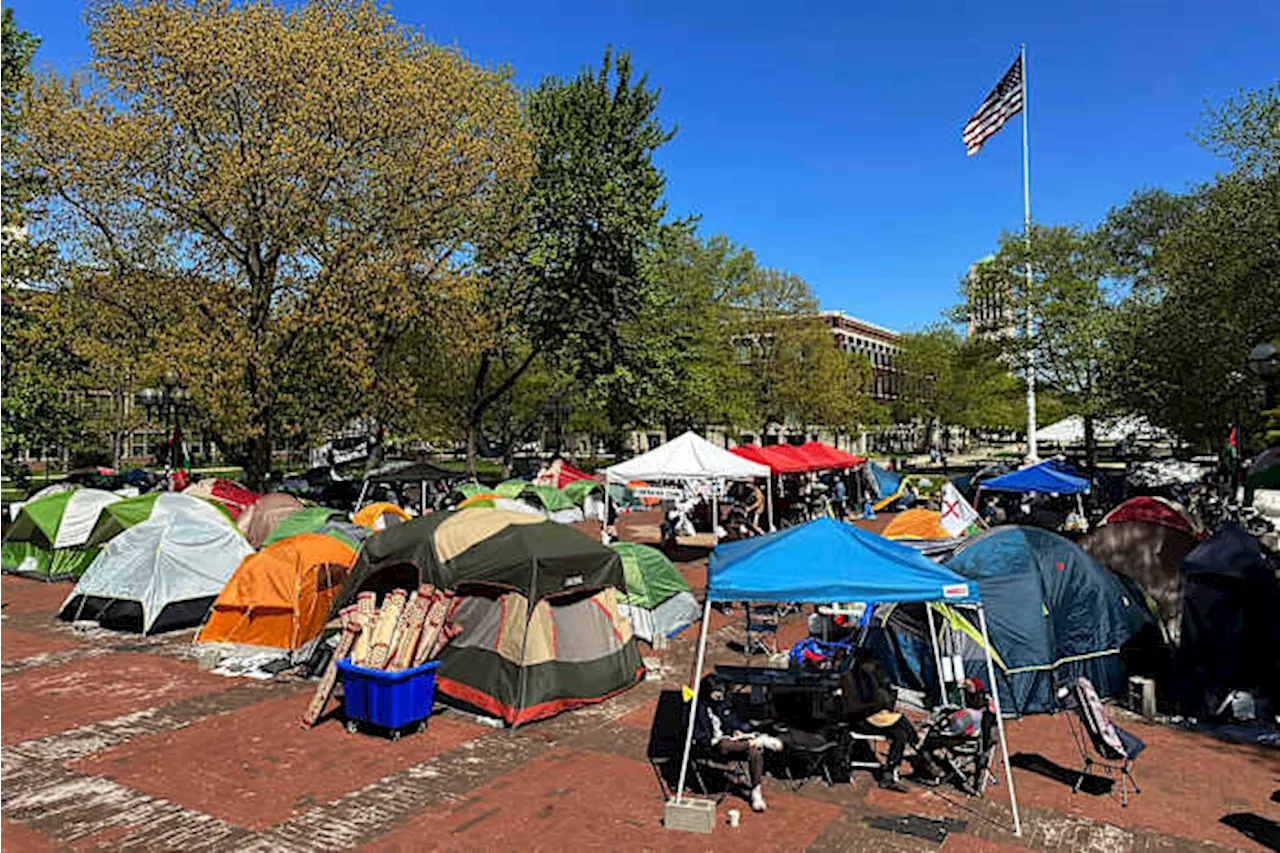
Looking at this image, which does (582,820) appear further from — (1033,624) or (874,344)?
(874,344)

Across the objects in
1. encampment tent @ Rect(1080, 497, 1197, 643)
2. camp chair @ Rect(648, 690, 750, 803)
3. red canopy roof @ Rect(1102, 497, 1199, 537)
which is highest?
red canopy roof @ Rect(1102, 497, 1199, 537)

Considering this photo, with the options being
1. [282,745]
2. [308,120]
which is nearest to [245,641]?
[282,745]

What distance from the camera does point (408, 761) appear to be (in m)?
9.20

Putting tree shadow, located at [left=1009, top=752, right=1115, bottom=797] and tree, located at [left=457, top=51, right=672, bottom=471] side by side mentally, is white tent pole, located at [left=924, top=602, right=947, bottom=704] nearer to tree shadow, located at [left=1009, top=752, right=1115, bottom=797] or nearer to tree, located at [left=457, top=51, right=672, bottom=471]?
tree shadow, located at [left=1009, top=752, right=1115, bottom=797]

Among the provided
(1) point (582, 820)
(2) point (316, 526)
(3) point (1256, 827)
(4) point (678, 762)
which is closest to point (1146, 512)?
(3) point (1256, 827)

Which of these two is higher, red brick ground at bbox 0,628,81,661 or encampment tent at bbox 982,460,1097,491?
encampment tent at bbox 982,460,1097,491

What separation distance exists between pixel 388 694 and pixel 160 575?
802 cm

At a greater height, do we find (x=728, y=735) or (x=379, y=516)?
(x=379, y=516)

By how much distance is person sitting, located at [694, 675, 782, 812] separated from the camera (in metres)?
7.82

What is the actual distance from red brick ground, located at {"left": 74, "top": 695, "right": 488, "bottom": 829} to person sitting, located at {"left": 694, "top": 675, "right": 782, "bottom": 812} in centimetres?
306

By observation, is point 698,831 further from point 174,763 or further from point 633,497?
point 633,497

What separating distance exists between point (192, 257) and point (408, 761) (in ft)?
77.6

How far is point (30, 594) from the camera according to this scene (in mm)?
18734

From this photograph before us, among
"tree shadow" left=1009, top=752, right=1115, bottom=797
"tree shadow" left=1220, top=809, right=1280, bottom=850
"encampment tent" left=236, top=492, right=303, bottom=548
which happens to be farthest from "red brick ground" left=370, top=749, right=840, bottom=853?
"encampment tent" left=236, top=492, right=303, bottom=548
